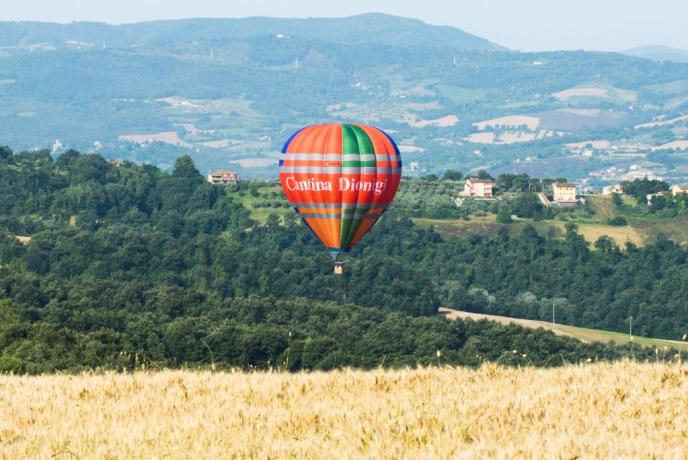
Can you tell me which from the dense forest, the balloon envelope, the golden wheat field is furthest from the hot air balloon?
the golden wheat field

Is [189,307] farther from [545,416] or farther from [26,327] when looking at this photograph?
[545,416]

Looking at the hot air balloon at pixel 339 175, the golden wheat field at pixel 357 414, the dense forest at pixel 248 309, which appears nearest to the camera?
the golden wheat field at pixel 357 414

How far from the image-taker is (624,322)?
583 feet

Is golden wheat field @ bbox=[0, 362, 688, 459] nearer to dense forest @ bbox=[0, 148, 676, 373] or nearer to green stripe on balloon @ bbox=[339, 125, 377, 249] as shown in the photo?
dense forest @ bbox=[0, 148, 676, 373]

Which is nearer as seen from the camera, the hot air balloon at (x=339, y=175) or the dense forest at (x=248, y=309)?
the hot air balloon at (x=339, y=175)

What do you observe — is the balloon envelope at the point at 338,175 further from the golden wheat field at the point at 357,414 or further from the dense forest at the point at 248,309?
the golden wheat field at the point at 357,414

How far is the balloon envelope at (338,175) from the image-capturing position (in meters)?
59.4

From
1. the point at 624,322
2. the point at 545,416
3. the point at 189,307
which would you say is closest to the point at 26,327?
the point at 545,416

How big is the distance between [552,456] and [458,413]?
2.55 meters

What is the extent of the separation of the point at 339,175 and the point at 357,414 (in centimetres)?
4489

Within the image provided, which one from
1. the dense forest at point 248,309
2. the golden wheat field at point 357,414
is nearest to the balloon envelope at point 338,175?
the dense forest at point 248,309

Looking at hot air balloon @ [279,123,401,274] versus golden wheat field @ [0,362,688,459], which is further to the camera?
hot air balloon @ [279,123,401,274]

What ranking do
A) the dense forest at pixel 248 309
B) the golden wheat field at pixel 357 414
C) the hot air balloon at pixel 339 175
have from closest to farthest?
the golden wheat field at pixel 357 414
the hot air balloon at pixel 339 175
the dense forest at pixel 248 309

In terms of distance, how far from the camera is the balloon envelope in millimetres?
59406
